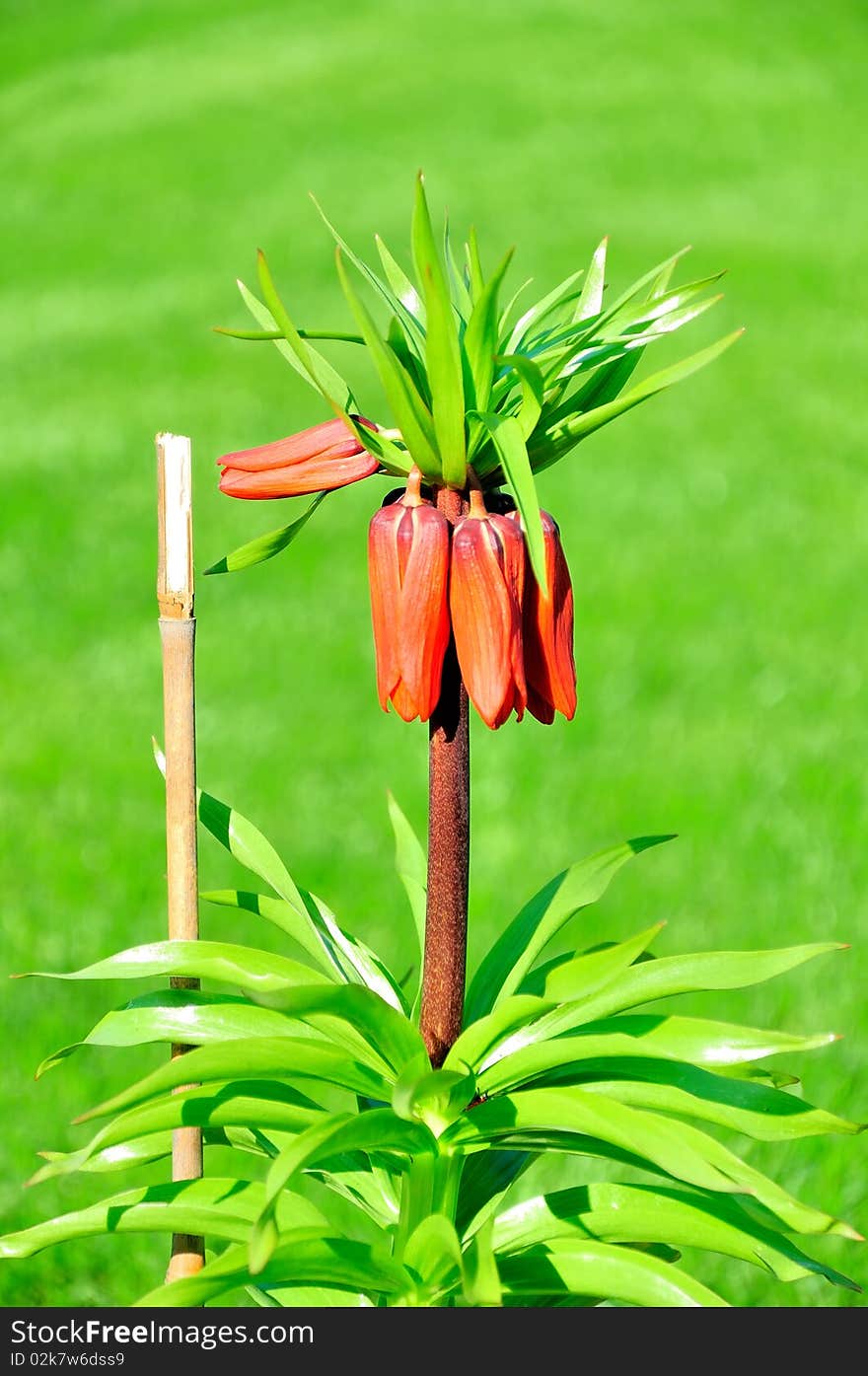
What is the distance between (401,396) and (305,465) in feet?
0.24

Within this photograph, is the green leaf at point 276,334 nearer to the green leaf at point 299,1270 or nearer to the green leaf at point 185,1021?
the green leaf at point 185,1021

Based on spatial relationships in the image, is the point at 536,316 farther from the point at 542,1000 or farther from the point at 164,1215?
the point at 164,1215

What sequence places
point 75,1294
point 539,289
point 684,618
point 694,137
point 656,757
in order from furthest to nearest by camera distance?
point 694,137
point 539,289
point 684,618
point 656,757
point 75,1294

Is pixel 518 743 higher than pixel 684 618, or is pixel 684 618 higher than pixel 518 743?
pixel 684 618

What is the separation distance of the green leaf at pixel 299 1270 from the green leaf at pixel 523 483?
→ 0.37 m

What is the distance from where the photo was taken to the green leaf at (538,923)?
924 millimetres

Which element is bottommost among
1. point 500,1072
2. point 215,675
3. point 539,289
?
point 500,1072

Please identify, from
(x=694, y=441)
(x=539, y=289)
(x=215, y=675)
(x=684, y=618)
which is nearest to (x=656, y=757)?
(x=684, y=618)

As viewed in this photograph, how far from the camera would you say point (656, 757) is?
348 cm

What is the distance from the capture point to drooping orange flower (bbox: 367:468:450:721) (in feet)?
2.43

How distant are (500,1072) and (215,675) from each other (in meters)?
3.10

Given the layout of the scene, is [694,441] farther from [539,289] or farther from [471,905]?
[471,905]

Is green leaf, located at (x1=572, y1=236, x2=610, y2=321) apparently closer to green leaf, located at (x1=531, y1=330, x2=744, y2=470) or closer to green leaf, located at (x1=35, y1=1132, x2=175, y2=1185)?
green leaf, located at (x1=531, y1=330, x2=744, y2=470)

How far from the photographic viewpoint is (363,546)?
484cm
